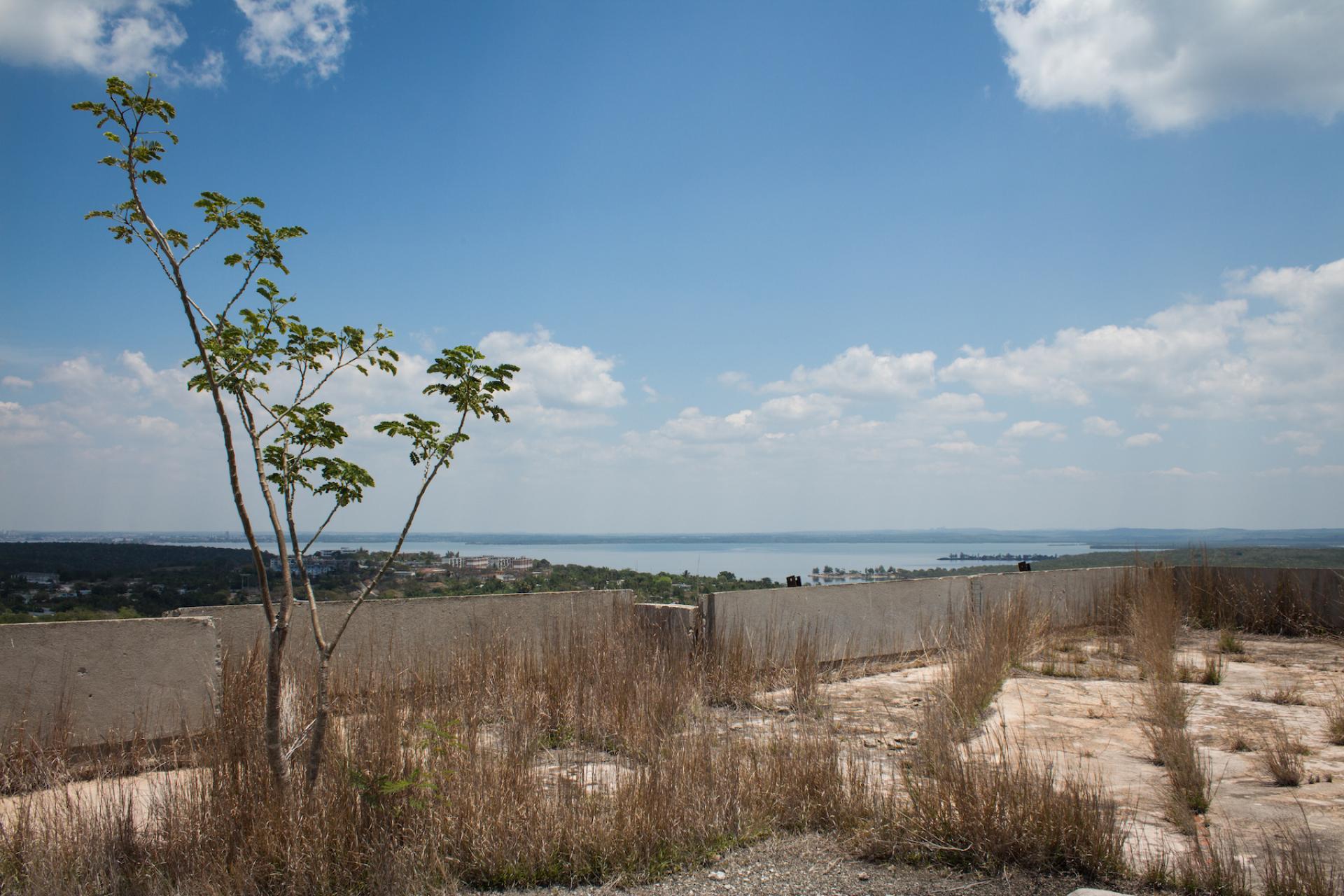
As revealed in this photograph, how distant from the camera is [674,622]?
27.5ft

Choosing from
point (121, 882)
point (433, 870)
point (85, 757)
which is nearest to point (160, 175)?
point (121, 882)

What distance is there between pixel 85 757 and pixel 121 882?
2519 mm

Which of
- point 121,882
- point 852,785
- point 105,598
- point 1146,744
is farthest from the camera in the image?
point 105,598

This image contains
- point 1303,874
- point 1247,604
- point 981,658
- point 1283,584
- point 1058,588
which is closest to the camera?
point 1303,874

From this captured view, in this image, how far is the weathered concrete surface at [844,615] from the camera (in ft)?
27.3

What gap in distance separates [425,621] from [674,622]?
2.40 m

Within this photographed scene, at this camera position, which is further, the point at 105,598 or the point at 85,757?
the point at 105,598

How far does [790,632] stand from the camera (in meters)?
8.55

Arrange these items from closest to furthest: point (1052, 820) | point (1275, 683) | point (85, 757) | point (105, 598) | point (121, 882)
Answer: point (121, 882) < point (1052, 820) < point (85, 757) < point (105, 598) < point (1275, 683)

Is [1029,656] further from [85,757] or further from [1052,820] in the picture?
[85,757]

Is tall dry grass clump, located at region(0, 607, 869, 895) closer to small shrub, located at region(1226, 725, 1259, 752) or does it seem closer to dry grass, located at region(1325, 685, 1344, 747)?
small shrub, located at region(1226, 725, 1259, 752)

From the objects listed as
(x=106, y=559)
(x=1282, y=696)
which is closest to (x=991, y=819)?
(x=1282, y=696)

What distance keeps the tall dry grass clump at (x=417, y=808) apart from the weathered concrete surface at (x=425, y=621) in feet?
5.53

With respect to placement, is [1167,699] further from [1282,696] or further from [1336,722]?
[1282,696]
